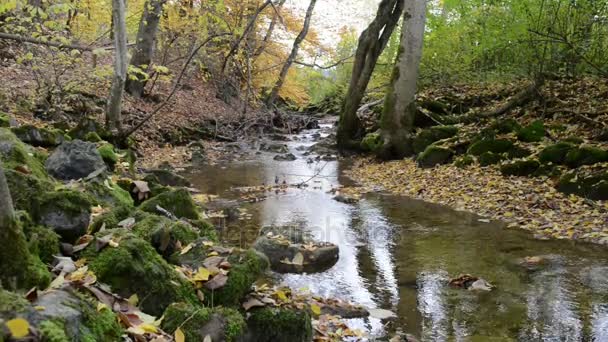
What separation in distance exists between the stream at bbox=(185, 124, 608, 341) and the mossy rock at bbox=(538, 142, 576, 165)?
2.53m

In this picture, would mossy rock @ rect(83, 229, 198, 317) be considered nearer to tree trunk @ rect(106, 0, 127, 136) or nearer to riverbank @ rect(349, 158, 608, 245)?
riverbank @ rect(349, 158, 608, 245)

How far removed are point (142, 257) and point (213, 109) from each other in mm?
19409

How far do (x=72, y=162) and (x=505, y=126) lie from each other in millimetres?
9420

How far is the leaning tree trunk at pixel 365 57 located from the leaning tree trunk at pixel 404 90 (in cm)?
202

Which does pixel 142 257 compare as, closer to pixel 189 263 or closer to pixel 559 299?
pixel 189 263

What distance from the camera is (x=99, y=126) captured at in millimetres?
11438

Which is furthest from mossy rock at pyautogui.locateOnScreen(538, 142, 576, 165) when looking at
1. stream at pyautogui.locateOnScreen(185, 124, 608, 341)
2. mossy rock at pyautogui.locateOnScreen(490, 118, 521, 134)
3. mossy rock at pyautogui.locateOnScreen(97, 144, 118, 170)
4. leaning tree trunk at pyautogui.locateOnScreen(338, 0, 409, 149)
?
mossy rock at pyautogui.locateOnScreen(97, 144, 118, 170)

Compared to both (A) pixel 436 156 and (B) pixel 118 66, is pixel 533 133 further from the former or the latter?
(B) pixel 118 66

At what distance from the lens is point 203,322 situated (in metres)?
2.97

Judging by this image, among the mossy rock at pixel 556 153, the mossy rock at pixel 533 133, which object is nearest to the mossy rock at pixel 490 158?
the mossy rock at pixel 533 133

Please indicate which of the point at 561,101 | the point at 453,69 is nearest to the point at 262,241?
the point at 561,101

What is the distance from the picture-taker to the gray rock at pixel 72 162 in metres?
6.45

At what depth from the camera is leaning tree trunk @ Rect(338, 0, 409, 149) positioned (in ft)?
49.9

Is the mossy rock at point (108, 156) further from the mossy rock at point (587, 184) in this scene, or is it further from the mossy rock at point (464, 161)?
the mossy rock at point (587, 184)
